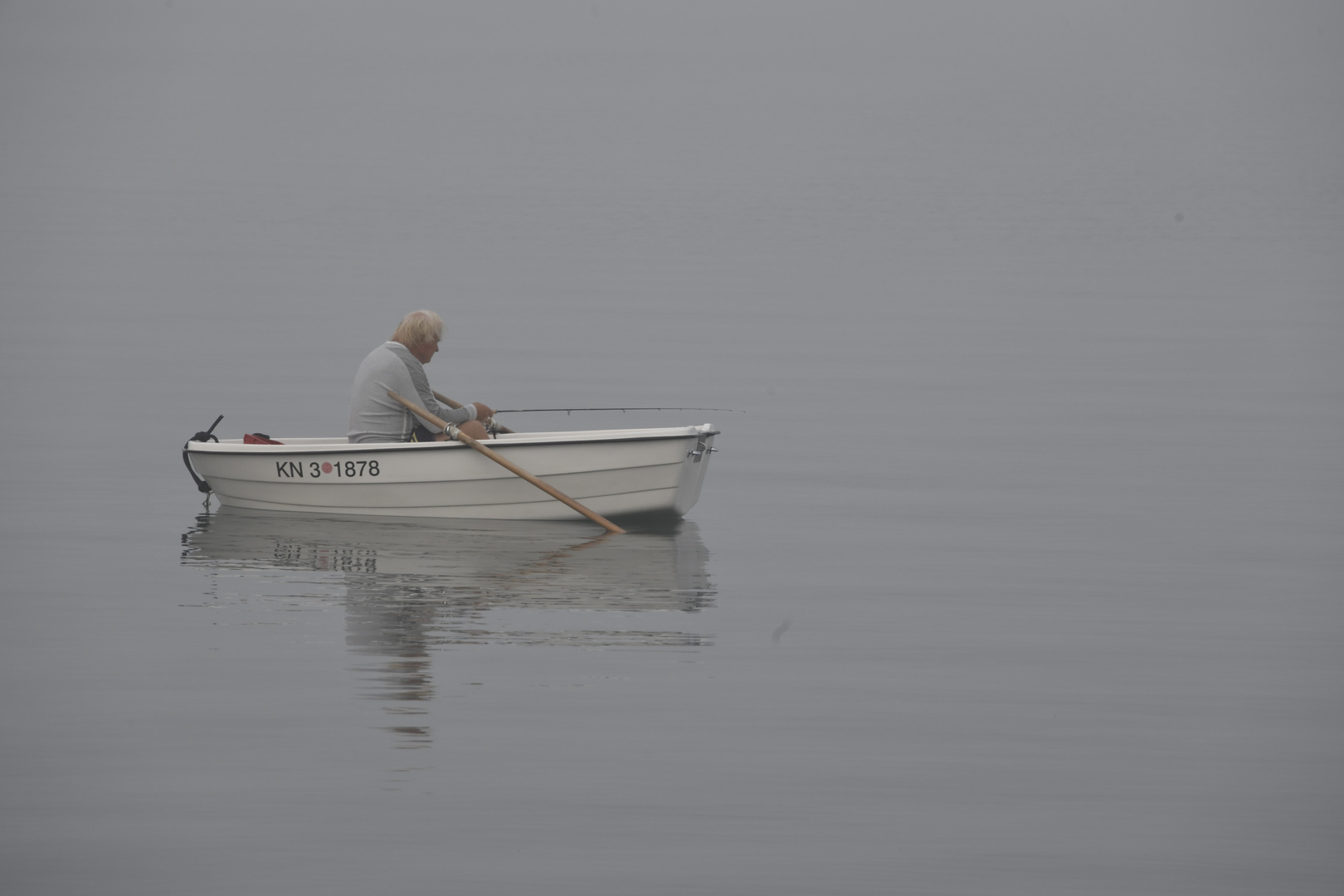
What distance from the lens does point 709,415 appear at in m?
20.0

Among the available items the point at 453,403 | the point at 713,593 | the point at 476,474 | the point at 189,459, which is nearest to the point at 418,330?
the point at 453,403

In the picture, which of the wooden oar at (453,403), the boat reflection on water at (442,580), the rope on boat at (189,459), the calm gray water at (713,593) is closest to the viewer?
the calm gray water at (713,593)

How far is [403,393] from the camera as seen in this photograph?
13.1m

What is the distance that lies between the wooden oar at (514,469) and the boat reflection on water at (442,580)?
0.12 metres

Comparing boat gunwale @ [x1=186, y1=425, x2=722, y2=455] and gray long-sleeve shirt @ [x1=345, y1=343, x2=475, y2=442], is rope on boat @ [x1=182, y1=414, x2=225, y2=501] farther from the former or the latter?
gray long-sleeve shirt @ [x1=345, y1=343, x2=475, y2=442]

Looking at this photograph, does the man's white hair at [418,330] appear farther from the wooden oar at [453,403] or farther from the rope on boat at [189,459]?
the rope on boat at [189,459]

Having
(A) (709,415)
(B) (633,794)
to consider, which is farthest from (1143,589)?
(A) (709,415)

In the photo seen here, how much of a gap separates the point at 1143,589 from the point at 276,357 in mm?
14552

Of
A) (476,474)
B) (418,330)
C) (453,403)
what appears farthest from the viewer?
(453,403)

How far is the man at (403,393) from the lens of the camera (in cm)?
1309

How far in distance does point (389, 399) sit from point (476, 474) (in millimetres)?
747

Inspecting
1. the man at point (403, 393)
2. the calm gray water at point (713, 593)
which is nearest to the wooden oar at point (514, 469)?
the man at point (403, 393)

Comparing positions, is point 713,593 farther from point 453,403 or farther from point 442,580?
point 453,403

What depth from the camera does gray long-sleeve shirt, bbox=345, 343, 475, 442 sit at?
1308 centimetres
